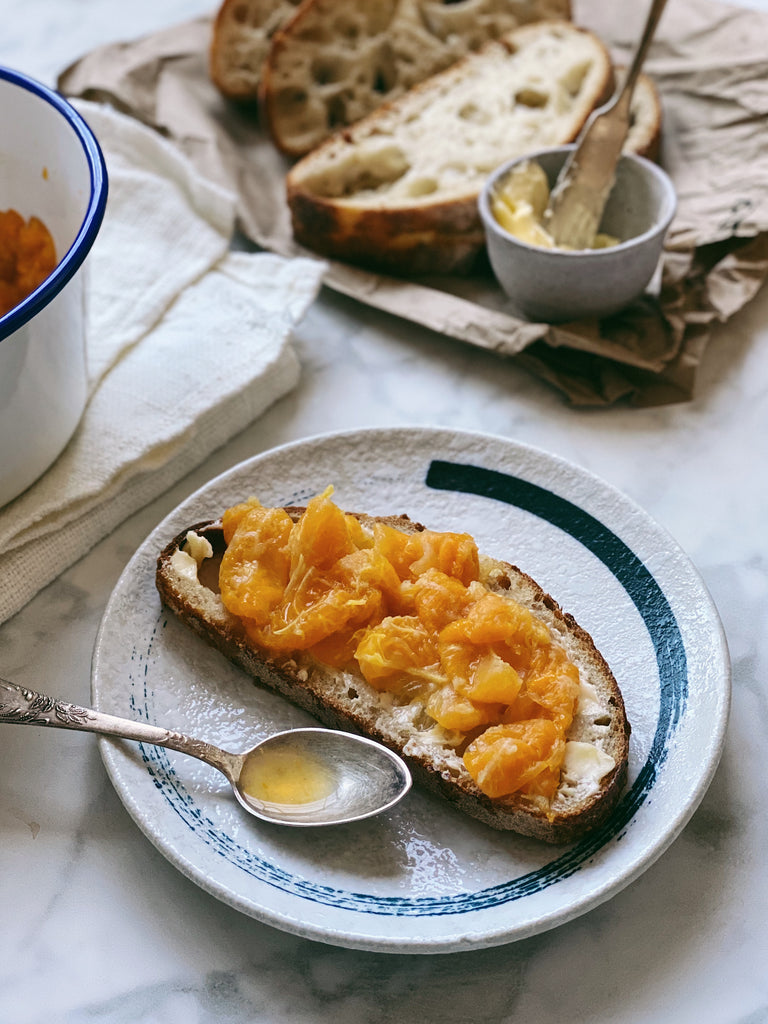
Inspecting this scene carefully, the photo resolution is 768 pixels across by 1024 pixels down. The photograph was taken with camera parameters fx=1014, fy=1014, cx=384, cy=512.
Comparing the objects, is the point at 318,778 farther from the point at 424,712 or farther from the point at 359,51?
the point at 359,51

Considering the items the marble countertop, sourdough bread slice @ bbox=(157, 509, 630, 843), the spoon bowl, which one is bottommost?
the marble countertop

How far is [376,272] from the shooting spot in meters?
2.91

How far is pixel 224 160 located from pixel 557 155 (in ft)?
3.52

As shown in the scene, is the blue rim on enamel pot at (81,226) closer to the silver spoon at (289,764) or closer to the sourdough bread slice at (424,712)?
the sourdough bread slice at (424,712)

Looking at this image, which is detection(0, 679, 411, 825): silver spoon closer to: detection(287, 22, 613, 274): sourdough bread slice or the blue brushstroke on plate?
the blue brushstroke on plate

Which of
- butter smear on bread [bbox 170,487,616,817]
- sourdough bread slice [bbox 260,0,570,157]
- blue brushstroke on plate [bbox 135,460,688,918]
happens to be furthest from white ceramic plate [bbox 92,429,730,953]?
sourdough bread slice [bbox 260,0,570,157]

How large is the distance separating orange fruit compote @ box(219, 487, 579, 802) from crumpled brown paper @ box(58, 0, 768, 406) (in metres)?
0.90

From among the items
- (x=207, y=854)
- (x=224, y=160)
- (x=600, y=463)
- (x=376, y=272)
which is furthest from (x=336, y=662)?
(x=224, y=160)

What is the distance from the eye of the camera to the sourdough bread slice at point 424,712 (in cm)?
163

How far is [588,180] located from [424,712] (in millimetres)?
1559

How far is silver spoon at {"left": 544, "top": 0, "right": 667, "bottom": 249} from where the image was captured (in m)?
2.64

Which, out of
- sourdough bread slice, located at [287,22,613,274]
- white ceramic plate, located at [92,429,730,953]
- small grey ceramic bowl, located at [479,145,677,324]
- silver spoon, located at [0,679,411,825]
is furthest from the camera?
sourdough bread slice, located at [287,22,613,274]

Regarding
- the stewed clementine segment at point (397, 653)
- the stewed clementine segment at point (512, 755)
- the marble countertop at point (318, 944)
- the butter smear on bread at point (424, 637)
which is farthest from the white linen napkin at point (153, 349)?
the stewed clementine segment at point (512, 755)

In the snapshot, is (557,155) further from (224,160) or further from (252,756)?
(252,756)
